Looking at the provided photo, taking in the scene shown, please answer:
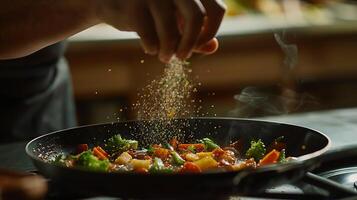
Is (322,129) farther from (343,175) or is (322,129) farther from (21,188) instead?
(21,188)

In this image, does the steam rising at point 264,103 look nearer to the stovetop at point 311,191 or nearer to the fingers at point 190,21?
the stovetop at point 311,191

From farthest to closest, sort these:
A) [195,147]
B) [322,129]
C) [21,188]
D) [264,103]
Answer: [264,103]
[322,129]
[195,147]
[21,188]

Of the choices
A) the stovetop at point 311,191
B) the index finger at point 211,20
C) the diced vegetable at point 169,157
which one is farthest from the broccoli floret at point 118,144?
the index finger at point 211,20

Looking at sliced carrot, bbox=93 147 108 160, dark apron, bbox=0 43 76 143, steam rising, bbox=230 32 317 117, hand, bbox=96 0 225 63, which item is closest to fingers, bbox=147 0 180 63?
hand, bbox=96 0 225 63

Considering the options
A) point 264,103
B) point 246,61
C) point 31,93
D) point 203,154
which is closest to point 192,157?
point 203,154

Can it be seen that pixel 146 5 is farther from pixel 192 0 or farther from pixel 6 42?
pixel 6 42

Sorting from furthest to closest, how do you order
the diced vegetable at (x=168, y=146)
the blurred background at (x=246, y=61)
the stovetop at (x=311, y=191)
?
the blurred background at (x=246, y=61), the diced vegetable at (x=168, y=146), the stovetop at (x=311, y=191)
